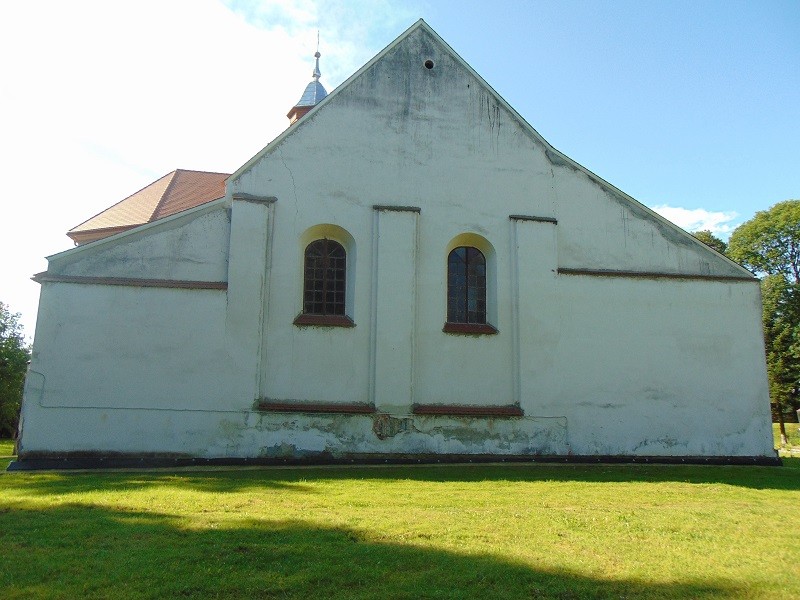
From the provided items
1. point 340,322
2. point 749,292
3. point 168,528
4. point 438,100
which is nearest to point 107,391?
point 340,322

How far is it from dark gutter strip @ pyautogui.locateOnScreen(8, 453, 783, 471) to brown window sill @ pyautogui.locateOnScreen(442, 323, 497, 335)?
291cm

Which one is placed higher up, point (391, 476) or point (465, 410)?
point (465, 410)

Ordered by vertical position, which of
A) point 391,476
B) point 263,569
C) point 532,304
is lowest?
point 263,569

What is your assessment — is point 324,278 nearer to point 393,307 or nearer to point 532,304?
point 393,307

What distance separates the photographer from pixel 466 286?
53.2 ft

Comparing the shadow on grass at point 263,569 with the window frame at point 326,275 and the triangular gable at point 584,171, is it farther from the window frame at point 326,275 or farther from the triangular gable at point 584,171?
the triangular gable at point 584,171

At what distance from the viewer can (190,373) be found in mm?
14078

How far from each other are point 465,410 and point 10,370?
3772 centimetres

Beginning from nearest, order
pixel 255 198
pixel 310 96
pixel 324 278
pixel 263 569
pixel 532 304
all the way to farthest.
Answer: pixel 263 569, pixel 255 198, pixel 324 278, pixel 532 304, pixel 310 96

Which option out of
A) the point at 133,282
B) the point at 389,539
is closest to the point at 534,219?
the point at 133,282

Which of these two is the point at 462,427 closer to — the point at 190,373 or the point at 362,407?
the point at 362,407

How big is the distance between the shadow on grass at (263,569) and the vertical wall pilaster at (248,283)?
283 inches

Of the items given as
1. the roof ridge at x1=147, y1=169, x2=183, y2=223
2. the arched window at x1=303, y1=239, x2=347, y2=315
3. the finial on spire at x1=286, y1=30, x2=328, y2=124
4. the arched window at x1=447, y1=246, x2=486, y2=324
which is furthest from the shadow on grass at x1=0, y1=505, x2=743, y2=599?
the finial on spire at x1=286, y1=30, x2=328, y2=124

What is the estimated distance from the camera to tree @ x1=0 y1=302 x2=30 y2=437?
1583 inches
